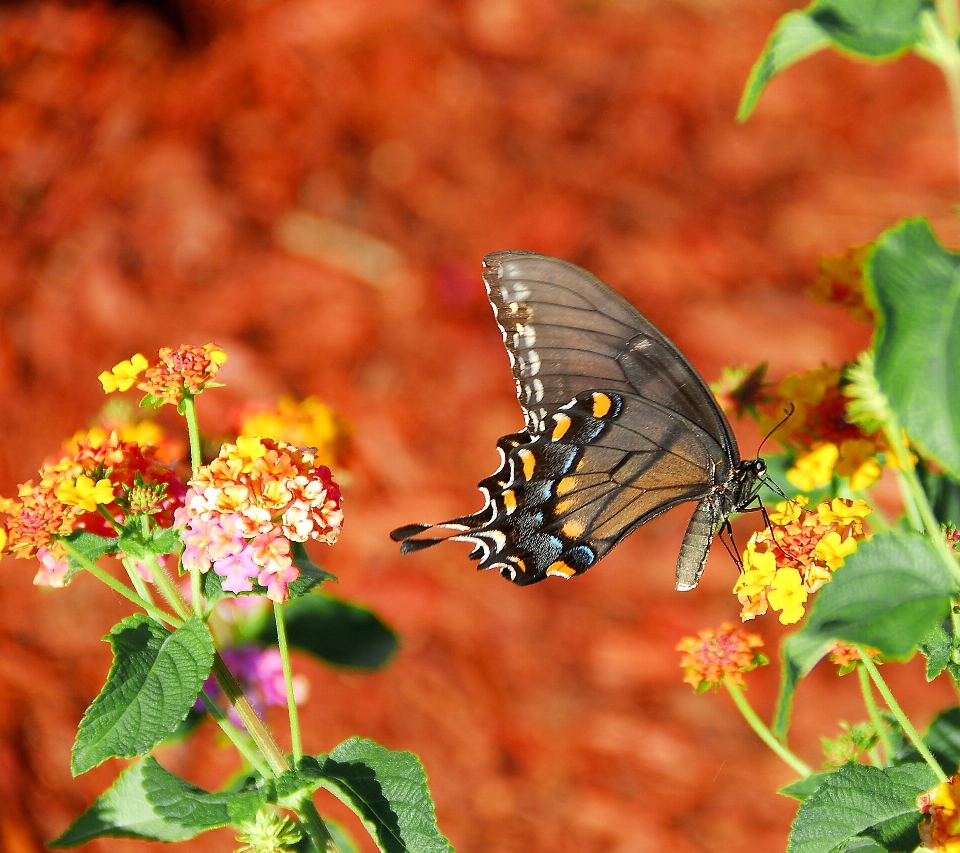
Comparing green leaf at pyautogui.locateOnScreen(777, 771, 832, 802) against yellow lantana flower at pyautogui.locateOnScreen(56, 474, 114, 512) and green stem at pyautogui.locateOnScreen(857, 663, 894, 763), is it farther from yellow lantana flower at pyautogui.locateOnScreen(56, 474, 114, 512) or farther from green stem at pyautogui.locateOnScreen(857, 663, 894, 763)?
yellow lantana flower at pyautogui.locateOnScreen(56, 474, 114, 512)

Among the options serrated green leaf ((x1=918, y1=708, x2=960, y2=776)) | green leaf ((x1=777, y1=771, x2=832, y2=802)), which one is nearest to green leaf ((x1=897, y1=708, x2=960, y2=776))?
serrated green leaf ((x1=918, y1=708, x2=960, y2=776))

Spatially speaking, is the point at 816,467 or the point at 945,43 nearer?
the point at 945,43

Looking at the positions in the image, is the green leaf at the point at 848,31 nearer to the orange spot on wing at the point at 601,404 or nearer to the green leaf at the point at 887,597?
the green leaf at the point at 887,597

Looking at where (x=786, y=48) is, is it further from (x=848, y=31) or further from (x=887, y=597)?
(x=887, y=597)

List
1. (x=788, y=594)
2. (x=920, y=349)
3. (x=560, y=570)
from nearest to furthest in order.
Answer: (x=920, y=349) < (x=788, y=594) < (x=560, y=570)

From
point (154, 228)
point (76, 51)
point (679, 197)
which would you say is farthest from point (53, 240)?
point (679, 197)

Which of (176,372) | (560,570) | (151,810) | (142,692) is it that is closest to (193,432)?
(176,372)

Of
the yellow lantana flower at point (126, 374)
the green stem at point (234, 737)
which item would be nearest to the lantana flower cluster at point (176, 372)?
the yellow lantana flower at point (126, 374)
